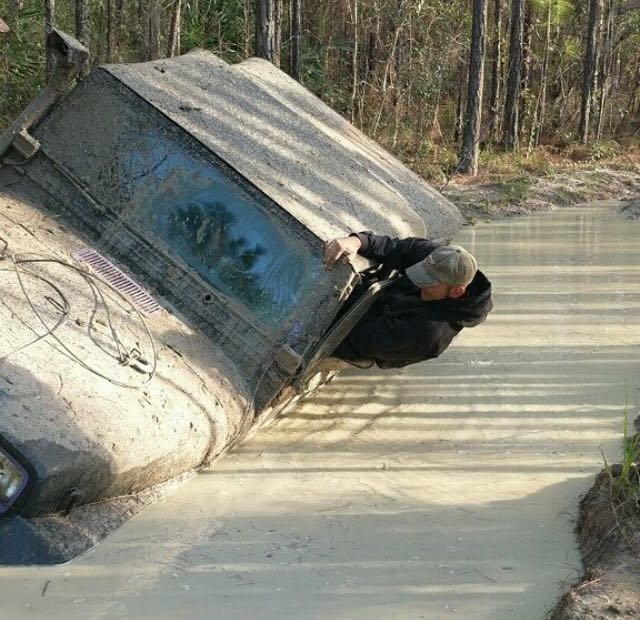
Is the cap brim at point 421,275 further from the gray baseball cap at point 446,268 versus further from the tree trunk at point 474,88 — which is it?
the tree trunk at point 474,88

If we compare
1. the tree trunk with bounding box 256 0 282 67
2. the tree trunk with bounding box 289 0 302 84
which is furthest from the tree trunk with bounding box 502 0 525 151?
the tree trunk with bounding box 256 0 282 67

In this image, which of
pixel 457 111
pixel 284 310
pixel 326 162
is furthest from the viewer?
pixel 457 111

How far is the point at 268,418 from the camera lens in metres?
6.20

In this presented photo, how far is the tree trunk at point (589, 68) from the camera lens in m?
25.4

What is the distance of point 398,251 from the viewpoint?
6.17 m

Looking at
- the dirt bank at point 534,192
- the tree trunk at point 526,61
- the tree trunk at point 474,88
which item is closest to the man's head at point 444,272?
the dirt bank at point 534,192

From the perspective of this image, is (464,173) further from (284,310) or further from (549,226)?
(284,310)

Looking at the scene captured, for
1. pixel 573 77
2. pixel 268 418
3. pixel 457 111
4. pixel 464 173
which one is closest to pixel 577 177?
pixel 464 173

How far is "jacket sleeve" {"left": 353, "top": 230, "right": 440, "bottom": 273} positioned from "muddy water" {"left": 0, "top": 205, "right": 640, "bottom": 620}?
1.06 m

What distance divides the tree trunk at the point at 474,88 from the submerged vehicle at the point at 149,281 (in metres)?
12.7

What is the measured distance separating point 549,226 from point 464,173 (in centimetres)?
435

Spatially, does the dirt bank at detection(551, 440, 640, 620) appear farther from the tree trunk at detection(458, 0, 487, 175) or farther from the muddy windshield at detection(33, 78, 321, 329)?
the tree trunk at detection(458, 0, 487, 175)

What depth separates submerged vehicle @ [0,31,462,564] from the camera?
4434 millimetres

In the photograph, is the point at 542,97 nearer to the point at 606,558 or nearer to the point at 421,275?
the point at 421,275
